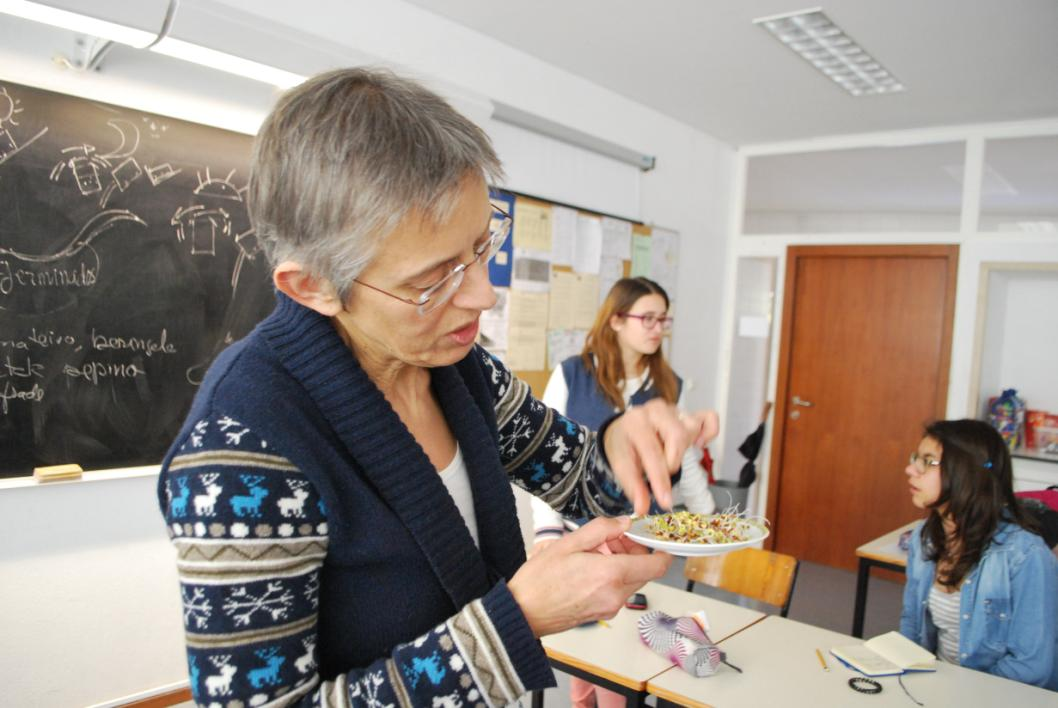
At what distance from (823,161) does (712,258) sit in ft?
3.86

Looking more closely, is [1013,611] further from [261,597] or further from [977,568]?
[261,597]

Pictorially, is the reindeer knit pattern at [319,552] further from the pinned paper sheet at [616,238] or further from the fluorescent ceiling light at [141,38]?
the pinned paper sheet at [616,238]

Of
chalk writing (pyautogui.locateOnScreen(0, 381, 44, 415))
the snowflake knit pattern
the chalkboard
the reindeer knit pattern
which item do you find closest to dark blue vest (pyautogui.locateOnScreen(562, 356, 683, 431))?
the chalkboard

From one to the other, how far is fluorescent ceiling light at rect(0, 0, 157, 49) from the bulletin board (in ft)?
6.38

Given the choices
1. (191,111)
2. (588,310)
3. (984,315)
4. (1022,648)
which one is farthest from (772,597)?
(984,315)

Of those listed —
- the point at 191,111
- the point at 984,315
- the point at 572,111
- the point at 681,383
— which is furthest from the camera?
the point at 984,315

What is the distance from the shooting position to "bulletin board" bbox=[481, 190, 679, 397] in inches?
152

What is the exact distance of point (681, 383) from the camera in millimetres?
3160

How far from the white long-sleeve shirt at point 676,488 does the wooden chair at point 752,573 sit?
237 mm

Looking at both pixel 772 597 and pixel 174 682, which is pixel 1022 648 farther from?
pixel 174 682

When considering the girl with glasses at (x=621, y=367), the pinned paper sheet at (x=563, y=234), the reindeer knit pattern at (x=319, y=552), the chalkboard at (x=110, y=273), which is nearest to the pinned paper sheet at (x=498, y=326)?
the pinned paper sheet at (x=563, y=234)

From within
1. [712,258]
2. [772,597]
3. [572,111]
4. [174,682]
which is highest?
[572,111]

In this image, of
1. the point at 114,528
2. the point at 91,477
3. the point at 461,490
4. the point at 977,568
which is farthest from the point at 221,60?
the point at 977,568

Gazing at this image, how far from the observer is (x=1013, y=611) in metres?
2.19
